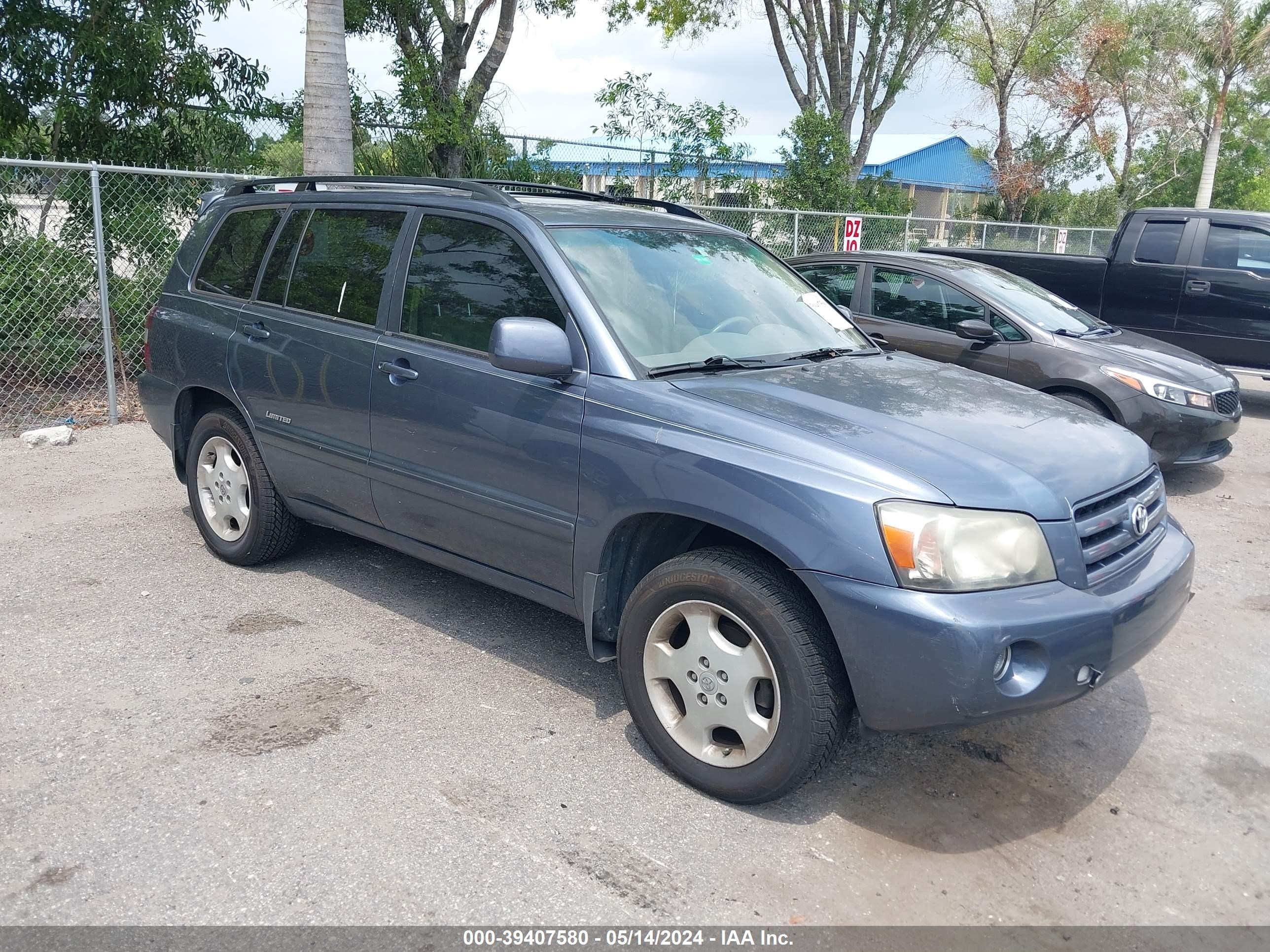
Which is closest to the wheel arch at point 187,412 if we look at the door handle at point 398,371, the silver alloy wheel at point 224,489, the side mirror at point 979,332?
the silver alloy wheel at point 224,489

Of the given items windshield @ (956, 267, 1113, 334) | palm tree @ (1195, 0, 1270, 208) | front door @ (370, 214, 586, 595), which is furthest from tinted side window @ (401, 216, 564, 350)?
palm tree @ (1195, 0, 1270, 208)

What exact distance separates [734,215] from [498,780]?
11.8 metres

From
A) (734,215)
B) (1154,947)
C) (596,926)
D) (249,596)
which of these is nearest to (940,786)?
(1154,947)

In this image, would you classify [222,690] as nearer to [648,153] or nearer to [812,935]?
[812,935]

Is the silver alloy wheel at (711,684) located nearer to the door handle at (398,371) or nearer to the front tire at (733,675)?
the front tire at (733,675)

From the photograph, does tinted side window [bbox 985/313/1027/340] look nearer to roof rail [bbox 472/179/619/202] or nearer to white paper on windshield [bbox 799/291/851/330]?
white paper on windshield [bbox 799/291/851/330]

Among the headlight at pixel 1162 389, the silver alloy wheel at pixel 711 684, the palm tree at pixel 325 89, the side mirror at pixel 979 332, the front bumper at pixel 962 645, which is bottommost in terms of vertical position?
the silver alloy wheel at pixel 711 684

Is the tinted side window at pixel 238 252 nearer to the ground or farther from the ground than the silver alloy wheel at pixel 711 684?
farther from the ground

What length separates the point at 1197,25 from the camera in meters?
26.6

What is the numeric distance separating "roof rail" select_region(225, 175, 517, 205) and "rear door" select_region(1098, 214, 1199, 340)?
26.7 feet

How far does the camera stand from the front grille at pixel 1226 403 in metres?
7.50

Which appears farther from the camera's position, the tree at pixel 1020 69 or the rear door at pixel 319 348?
the tree at pixel 1020 69

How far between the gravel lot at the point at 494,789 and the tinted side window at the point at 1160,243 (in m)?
6.66

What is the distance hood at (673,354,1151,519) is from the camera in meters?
3.16
